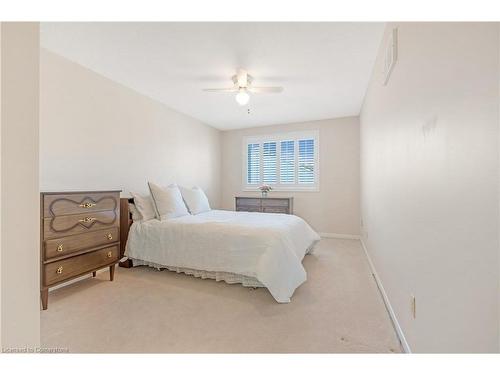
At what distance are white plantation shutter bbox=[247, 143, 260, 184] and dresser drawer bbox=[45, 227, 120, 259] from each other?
3.33 m

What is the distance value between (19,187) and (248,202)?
13.7 ft

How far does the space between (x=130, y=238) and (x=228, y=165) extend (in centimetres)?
316

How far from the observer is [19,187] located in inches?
29.1

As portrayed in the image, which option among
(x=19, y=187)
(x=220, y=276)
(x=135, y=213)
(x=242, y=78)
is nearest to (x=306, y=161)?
(x=242, y=78)

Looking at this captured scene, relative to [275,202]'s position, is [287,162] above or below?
above

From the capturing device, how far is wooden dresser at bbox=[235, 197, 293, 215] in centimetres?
464

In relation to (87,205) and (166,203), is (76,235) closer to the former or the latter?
(87,205)

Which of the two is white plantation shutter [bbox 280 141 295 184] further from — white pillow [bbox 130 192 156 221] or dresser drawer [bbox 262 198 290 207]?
white pillow [bbox 130 192 156 221]

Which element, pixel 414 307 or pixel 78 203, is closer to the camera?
pixel 414 307

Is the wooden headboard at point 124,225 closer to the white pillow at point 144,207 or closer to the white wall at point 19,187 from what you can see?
the white pillow at point 144,207

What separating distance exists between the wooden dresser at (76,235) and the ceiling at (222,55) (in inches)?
56.2

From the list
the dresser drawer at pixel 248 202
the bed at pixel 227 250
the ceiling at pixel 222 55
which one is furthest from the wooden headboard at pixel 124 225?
the dresser drawer at pixel 248 202
